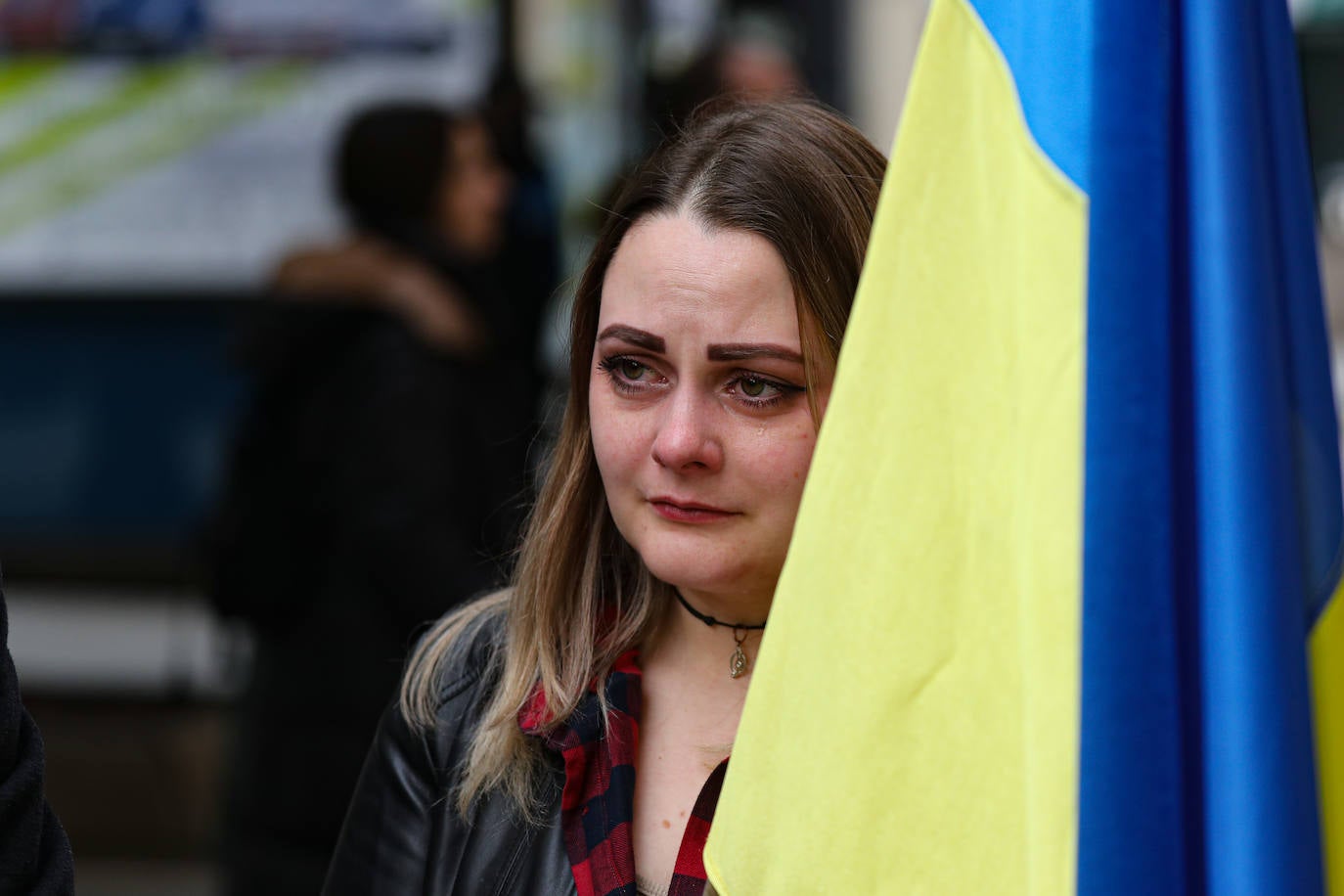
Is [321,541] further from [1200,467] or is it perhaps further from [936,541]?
[1200,467]

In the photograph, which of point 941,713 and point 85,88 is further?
point 85,88

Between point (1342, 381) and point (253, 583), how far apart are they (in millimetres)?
2456

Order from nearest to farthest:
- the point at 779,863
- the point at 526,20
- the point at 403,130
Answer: the point at 779,863 → the point at 403,130 → the point at 526,20

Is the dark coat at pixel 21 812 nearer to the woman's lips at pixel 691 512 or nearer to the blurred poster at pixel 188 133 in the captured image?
the woman's lips at pixel 691 512

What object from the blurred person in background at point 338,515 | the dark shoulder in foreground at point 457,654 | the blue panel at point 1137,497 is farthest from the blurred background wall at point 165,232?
the blue panel at point 1137,497

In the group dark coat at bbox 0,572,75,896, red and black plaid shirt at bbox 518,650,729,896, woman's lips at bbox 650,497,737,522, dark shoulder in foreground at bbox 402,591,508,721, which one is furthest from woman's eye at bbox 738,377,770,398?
dark coat at bbox 0,572,75,896

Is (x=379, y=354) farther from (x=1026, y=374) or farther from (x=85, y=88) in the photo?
(x=85, y=88)

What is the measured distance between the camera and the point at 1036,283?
1.40 m

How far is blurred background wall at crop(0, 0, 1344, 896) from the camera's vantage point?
20.1ft

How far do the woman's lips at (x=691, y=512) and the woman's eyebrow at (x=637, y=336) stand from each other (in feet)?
0.48

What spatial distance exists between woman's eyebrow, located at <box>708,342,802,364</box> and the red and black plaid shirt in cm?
42

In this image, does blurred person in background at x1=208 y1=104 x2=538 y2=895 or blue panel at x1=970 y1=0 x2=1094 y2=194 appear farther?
blurred person in background at x1=208 y1=104 x2=538 y2=895

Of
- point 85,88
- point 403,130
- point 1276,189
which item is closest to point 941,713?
point 1276,189

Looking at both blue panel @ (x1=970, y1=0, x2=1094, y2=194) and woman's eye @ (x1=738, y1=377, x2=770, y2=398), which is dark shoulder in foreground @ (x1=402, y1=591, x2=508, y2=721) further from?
blue panel @ (x1=970, y1=0, x2=1094, y2=194)
